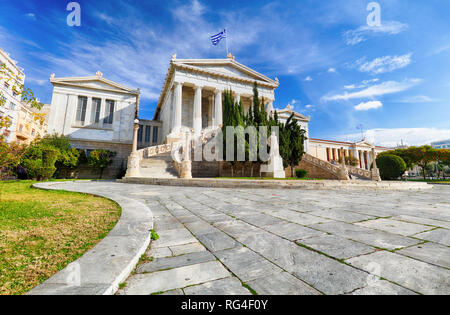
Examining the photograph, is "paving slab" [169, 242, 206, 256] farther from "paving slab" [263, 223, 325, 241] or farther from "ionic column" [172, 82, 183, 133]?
"ionic column" [172, 82, 183, 133]

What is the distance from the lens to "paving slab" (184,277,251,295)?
4.93 feet

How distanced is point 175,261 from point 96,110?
31.6 m

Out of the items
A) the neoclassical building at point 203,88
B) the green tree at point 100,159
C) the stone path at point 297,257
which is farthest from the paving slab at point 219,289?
the green tree at point 100,159

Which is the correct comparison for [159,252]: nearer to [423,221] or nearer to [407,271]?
[407,271]

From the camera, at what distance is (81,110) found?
87.0ft

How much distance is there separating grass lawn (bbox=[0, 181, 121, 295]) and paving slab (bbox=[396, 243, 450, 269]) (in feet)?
11.6

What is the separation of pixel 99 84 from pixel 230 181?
88.8 ft

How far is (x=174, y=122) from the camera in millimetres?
25672

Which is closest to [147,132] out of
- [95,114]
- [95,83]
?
[95,114]

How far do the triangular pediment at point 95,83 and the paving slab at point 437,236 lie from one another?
106 ft

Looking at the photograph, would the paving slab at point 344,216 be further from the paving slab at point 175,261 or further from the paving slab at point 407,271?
the paving slab at point 175,261

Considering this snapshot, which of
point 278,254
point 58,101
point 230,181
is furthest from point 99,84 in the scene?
point 278,254

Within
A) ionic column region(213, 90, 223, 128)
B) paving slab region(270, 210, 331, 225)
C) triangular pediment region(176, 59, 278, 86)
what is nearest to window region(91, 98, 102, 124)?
triangular pediment region(176, 59, 278, 86)

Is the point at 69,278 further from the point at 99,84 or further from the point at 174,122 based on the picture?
the point at 99,84
